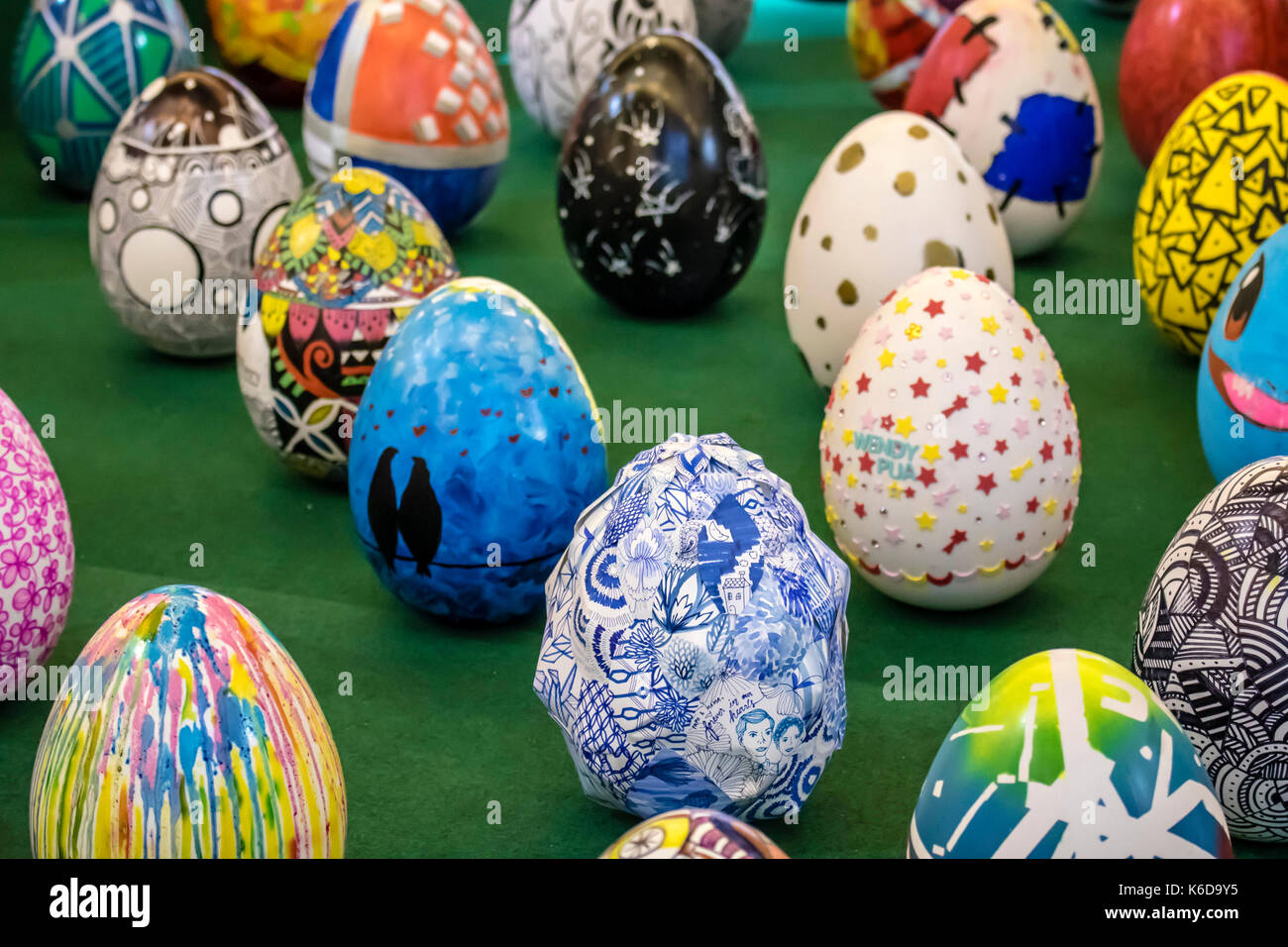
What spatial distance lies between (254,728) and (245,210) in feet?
6.79

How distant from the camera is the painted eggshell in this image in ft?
9.07

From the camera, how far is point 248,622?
2.10 metres

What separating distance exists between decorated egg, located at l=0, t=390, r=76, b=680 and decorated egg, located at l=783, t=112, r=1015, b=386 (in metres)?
1.68

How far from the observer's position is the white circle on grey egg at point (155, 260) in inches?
149

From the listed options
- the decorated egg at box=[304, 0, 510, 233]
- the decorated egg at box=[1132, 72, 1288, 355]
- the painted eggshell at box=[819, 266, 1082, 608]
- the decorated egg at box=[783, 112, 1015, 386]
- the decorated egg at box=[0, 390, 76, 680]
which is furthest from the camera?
the decorated egg at box=[304, 0, 510, 233]

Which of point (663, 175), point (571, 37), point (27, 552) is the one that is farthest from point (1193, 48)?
point (27, 552)

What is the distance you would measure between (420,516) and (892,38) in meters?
3.35

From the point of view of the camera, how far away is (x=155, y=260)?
3.80m

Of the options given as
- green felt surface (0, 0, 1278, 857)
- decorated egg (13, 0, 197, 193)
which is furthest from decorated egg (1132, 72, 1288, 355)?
decorated egg (13, 0, 197, 193)

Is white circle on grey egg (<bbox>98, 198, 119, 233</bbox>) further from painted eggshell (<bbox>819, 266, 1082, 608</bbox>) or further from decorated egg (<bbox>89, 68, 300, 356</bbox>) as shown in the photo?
painted eggshell (<bbox>819, 266, 1082, 608</bbox>)

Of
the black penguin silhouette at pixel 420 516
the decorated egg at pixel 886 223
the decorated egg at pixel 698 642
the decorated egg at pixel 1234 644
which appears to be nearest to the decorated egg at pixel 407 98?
the decorated egg at pixel 886 223

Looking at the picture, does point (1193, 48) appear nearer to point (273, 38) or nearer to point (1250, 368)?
point (1250, 368)

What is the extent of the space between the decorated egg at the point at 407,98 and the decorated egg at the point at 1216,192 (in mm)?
1788

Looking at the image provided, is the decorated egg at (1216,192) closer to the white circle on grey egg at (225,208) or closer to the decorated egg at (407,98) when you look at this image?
the decorated egg at (407,98)
